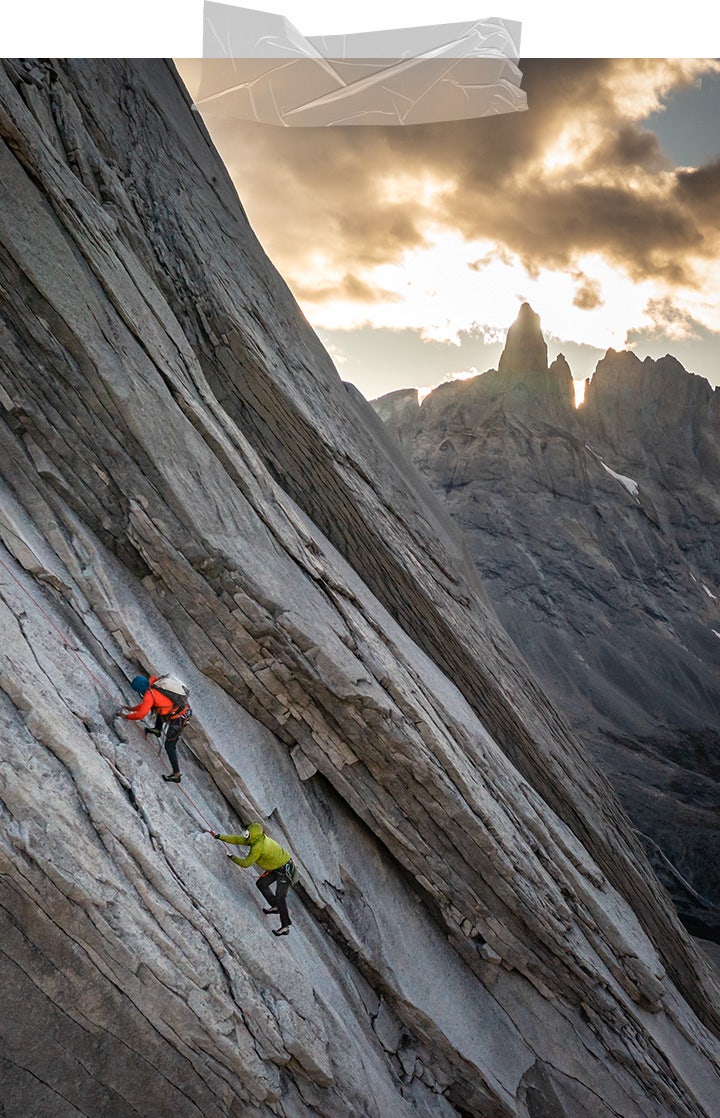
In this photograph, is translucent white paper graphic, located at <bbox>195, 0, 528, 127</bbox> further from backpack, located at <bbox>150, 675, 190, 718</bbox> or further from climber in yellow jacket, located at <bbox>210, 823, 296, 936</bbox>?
climber in yellow jacket, located at <bbox>210, 823, 296, 936</bbox>

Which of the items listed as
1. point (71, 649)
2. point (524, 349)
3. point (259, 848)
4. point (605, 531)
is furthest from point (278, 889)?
point (524, 349)

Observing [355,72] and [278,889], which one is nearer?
[355,72]

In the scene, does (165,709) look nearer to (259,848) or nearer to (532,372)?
(259,848)

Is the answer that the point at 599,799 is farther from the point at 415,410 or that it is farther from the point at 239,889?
the point at 415,410

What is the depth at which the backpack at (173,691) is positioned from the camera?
9.00 metres

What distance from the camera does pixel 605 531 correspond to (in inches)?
2446

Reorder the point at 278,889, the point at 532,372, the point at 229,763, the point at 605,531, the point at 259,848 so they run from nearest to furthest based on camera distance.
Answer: the point at 259,848, the point at 278,889, the point at 229,763, the point at 605,531, the point at 532,372

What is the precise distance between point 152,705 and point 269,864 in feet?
9.54

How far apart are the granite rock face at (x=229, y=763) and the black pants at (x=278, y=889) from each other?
331mm

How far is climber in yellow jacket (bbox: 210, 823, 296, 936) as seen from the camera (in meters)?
8.96

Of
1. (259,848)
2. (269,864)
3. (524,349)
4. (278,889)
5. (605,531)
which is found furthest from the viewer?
(524,349)

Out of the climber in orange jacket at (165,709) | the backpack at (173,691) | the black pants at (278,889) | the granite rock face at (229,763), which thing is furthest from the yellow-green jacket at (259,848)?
the backpack at (173,691)

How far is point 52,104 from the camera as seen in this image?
12617mm

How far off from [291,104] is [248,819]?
33.6 feet
